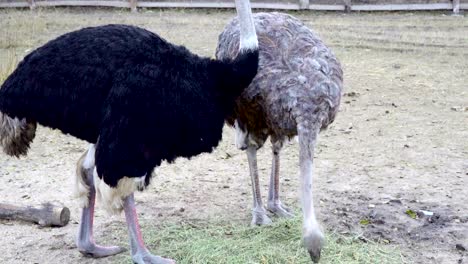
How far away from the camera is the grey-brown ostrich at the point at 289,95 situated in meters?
3.98

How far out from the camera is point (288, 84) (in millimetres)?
4176

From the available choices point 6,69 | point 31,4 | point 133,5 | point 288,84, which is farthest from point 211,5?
point 288,84

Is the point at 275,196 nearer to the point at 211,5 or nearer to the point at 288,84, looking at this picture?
the point at 288,84

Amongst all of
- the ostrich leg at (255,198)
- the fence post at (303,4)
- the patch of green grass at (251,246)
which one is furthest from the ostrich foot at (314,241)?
the fence post at (303,4)

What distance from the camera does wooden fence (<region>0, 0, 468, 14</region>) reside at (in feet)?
49.2

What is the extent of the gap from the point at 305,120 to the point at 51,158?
2.95 m

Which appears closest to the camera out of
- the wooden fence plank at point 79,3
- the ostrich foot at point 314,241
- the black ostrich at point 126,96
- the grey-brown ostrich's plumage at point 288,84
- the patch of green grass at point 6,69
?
the ostrich foot at point 314,241

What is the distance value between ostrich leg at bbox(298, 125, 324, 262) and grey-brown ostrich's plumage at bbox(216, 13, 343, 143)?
11 cm

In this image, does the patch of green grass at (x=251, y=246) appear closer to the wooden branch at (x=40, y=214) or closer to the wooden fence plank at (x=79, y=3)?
the wooden branch at (x=40, y=214)

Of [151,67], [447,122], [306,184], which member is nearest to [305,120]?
[306,184]

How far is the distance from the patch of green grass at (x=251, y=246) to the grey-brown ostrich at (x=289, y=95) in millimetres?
193

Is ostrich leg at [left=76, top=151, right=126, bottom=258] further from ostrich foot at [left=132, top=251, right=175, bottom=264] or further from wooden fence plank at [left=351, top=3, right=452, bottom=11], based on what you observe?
wooden fence plank at [left=351, top=3, right=452, bottom=11]

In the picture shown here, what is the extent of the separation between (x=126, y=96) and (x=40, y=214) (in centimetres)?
153

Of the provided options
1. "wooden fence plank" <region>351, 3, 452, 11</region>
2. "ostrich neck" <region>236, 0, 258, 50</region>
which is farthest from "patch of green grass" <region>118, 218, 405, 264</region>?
"wooden fence plank" <region>351, 3, 452, 11</region>
